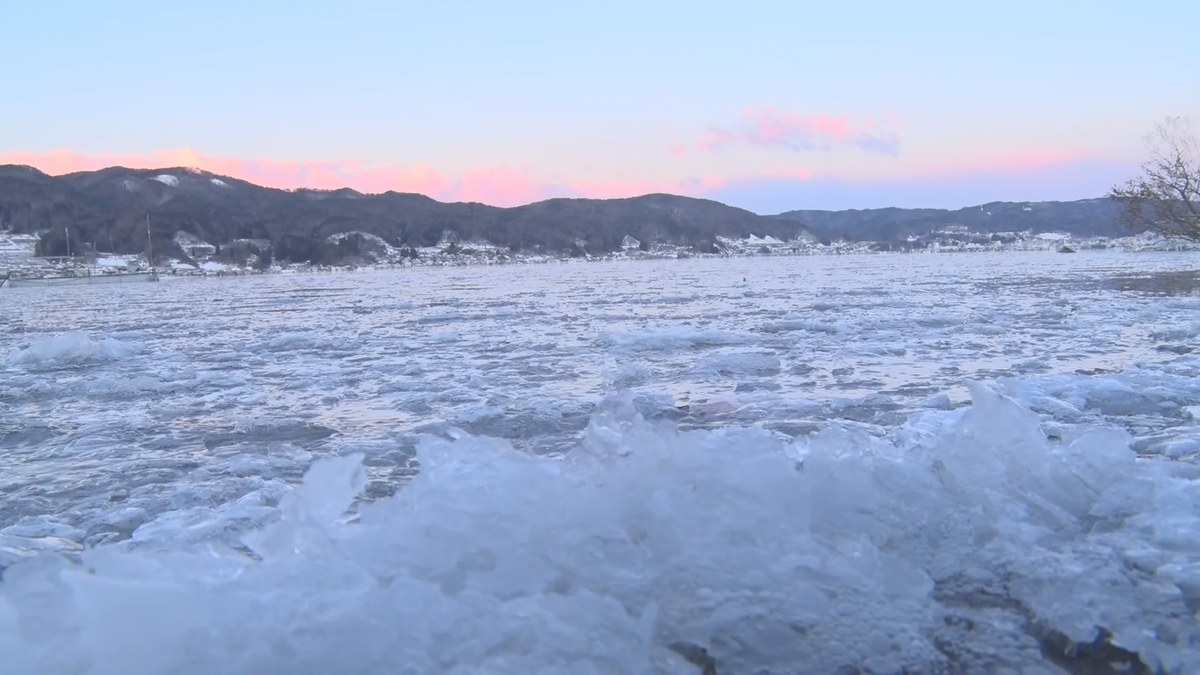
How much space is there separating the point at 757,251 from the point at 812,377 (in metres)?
119

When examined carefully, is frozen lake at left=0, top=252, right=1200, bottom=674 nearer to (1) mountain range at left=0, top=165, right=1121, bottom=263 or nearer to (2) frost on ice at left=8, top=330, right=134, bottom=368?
(2) frost on ice at left=8, top=330, right=134, bottom=368

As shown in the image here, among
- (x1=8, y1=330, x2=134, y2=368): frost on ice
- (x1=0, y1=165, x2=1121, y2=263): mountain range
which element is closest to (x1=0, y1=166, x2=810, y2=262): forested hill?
(x1=0, y1=165, x2=1121, y2=263): mountain range

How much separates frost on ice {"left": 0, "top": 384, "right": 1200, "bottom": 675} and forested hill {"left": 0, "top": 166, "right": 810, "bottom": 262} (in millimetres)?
95508

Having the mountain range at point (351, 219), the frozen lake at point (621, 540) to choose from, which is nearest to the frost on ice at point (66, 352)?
the frozen lake at point (621, 540)

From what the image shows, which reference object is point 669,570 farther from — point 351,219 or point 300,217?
point 300,217

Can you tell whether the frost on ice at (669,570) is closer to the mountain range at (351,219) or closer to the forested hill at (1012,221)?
the mountain range at (351,219)

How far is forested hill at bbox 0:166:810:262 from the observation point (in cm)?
10756

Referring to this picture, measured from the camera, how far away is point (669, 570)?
252 centimetres

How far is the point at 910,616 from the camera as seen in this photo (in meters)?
2.35

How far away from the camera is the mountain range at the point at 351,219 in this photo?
354 ft

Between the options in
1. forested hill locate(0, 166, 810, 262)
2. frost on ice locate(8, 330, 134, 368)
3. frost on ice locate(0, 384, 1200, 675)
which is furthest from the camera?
forested hill locate(0, 166, 810, 262)

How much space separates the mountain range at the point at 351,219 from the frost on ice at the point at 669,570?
94.7 m

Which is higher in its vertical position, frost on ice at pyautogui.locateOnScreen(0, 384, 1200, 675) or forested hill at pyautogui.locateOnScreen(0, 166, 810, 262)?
forested hill at pyautogui.locateOnScreen(0, 166, 810, 262)

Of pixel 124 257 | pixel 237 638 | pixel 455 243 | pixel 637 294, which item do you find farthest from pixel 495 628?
pixel 455 243
